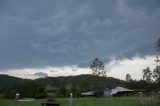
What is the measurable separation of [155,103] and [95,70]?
8332 centimetres

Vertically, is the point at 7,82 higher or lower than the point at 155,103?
higher

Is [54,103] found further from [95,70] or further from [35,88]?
[95,70]

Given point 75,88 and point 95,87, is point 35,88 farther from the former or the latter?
point 95,87

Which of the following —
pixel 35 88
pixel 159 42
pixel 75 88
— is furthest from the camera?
pixel 75 88

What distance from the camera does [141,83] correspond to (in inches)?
4444

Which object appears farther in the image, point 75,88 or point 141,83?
point 141,83

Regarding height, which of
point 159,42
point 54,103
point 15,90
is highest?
point 159,42

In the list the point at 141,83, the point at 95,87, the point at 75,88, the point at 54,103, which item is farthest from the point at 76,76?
the point at 54,103

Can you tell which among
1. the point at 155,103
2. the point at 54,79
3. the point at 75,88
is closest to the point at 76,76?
the point at 54,79

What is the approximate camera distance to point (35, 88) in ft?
262

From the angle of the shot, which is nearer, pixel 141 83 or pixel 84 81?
pixel 141 83

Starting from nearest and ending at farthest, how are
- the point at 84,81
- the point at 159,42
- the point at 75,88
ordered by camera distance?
the point at 159,42
the point at 75,88
the point at 84,81

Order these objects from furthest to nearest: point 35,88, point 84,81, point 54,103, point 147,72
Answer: point 84,81
point 147,72
point 35,88
point 54,103

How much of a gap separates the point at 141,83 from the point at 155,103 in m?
83.0
